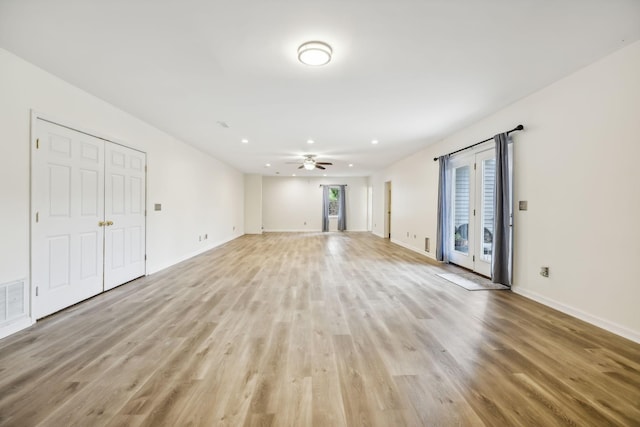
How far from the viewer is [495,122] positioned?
4.07 meters

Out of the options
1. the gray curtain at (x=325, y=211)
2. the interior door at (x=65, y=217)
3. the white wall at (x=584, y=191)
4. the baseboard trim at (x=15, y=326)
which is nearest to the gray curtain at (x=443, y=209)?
the white wall at (x=584, y=191)

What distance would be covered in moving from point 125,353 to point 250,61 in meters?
2.86

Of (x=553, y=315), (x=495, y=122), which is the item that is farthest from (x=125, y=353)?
(x=495, y=122)

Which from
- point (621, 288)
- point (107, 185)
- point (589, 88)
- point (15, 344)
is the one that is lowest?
point (15, 344)

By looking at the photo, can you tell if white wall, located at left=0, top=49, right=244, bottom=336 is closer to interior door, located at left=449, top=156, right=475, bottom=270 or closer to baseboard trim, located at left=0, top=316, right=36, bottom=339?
baseboard trim, located at left=0, top=316, right=36, bottom=339

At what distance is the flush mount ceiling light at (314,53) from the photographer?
2311 mm

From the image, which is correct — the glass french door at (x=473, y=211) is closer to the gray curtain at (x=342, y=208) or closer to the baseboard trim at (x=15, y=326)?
the baseboard trim at (x=15, y=326)

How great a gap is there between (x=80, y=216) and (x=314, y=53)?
133 inches

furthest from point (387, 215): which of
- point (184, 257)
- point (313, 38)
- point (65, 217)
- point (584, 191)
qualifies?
point (65, 217)

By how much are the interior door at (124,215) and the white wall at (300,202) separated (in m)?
7.79

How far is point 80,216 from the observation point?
3.21 m

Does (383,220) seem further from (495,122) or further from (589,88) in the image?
(589,88)

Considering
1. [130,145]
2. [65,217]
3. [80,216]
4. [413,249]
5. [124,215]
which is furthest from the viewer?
[413,249]

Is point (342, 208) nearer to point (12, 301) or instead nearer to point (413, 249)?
point (413, 249)
